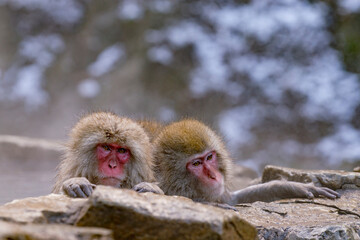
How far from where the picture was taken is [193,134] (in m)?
3.76

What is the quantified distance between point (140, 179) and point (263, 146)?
715cm

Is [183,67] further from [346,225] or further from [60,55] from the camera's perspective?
[346,225]

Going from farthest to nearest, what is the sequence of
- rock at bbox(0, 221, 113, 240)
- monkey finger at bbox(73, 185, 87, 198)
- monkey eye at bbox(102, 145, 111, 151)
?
1. monkey eye at bbox(102, 145, 111, 151)
2. monkey finger at bbox(73, 185, 87, 198)
3. rock at bbox(0, 221, 113, 240)

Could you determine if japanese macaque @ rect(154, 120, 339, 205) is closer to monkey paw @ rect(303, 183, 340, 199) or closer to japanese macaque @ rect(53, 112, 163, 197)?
monkey paw @ rect(303, 183, 340, 199)

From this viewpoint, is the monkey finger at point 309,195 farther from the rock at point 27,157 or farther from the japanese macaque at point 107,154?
the rock at point 27,157

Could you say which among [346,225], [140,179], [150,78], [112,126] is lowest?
[346,225]

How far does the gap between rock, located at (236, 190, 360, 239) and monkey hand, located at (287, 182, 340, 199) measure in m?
0.08

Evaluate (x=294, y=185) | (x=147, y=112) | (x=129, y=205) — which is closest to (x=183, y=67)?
(x=147, y=112)

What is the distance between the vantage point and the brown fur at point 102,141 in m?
3.18

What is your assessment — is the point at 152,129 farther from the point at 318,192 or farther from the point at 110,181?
the point at 318,192

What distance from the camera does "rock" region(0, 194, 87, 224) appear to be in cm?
172

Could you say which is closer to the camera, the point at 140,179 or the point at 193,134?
the point at 140,179

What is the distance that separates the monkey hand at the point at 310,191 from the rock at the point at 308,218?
8cm

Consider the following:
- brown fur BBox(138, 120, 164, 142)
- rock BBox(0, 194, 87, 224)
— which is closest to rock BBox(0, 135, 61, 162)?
brown fur BBox(138, 120, 164, 142)
